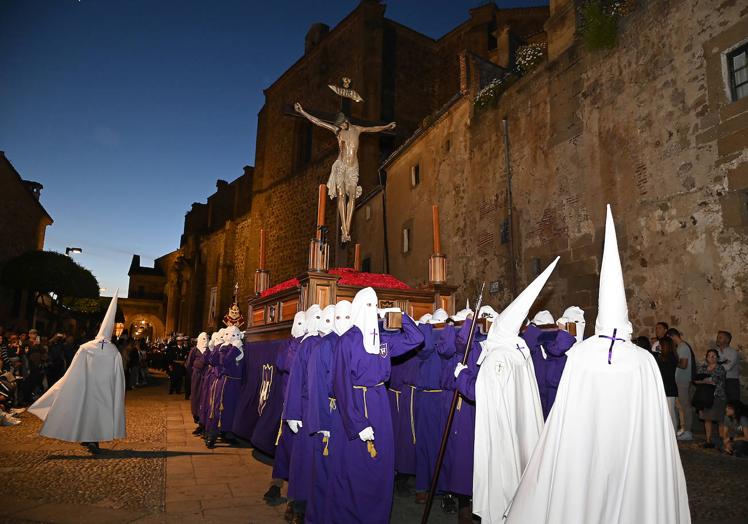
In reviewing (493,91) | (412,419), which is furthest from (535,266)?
(412,419)

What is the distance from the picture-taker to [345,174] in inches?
311

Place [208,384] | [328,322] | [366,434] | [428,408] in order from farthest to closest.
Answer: [208,384], [428,408], [328,322], [366,434]

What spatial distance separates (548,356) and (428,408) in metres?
1.50

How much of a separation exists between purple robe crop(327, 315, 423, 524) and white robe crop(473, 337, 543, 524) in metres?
0.77

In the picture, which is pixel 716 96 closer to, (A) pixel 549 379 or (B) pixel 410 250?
(A) pixel 549 379

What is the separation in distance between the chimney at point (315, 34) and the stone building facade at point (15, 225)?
50.7 feet

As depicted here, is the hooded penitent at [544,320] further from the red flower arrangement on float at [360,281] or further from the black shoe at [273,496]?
the black shoe at [273,496]

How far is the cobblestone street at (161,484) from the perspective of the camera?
171 inches

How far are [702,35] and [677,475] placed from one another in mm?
8082

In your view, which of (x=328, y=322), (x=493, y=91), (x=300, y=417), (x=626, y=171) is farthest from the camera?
(x=493, y=91)

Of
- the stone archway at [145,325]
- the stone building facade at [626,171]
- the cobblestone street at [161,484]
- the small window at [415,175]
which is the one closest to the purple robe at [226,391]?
the cobblestone street at [161,484]

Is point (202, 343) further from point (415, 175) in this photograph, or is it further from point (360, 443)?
point (415, 175)

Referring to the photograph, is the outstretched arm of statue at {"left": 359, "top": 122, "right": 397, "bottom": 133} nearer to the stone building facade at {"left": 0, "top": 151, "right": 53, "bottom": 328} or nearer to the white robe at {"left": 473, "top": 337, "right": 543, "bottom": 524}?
the white robe at {"left": 473, "top": 337, "right": 543, "bottom": 524}

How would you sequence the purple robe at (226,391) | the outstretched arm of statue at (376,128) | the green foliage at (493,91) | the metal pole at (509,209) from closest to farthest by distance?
the purple robe at (226,391), the outstretched arm of statue at (376,128), the metal pole at (509,209), the green foliage at (493,91)
